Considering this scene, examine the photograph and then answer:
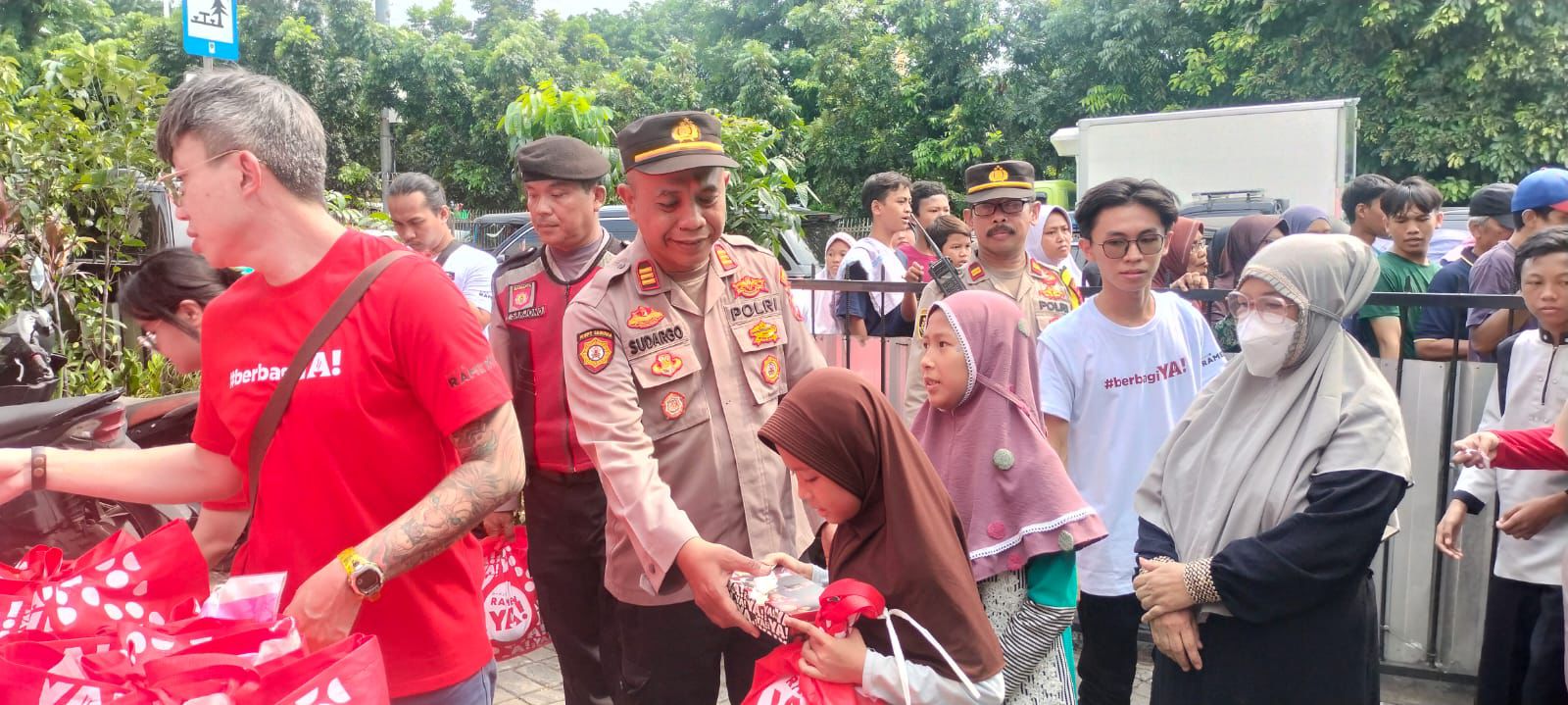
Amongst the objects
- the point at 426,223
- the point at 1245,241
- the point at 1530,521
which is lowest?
the point at 1530,521

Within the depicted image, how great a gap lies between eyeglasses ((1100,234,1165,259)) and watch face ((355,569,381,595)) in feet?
7.95

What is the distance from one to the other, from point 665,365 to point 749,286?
0.35 metres

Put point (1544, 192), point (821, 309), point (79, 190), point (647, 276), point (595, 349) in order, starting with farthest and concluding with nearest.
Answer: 1. point (79, 190)
2. point (821, 309)
3. point (1544, 192)
4. point (647, 276)
5. point (595, 349)

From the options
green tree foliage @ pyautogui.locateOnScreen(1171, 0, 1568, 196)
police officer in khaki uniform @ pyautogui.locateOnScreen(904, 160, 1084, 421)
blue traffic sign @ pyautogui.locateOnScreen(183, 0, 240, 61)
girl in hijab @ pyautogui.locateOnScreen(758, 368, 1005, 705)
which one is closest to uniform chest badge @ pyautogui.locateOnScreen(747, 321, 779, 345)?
girl in hijab @ pyautogui.locateOnScreen(758, 368, 1005, 705)

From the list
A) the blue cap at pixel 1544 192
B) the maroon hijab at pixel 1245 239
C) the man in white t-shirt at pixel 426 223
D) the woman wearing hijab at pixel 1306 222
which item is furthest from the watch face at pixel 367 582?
the woman wearing hijab at pixel 1306 222

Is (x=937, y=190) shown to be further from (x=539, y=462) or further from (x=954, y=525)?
(x=954, y=525)

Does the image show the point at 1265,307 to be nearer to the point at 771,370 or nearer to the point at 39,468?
the point at 771,370

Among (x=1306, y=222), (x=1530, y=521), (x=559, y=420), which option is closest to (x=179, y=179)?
(x=559, y=420)

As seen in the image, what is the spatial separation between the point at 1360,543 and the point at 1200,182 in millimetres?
12609

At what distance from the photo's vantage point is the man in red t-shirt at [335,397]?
6.90 feet

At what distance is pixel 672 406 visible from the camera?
9.77 feet

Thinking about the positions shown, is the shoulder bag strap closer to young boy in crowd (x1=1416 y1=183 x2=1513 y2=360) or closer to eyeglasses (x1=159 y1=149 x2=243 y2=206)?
eyeglasses (x1=159 y1=149 x2=243 y2=206)

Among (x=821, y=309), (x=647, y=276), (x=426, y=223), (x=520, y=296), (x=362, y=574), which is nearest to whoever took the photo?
(x=362, y=574)

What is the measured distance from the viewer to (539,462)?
4164mm
